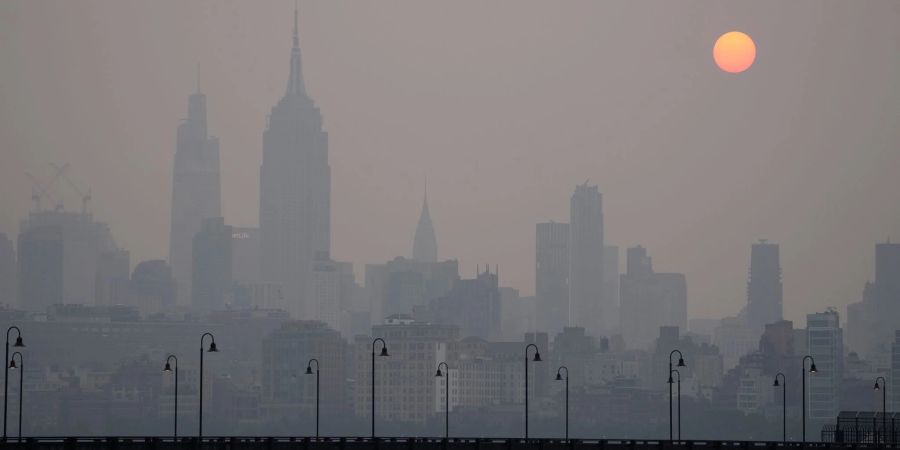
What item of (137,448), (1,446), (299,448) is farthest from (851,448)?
(1,446)

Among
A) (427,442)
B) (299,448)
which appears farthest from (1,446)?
(427,442)

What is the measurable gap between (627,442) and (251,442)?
22971 mm

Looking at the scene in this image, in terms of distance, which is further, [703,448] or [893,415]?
[893,415]

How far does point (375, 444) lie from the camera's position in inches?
4203

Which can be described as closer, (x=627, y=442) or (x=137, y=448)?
(x=137, y=448)

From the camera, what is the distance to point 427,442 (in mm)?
106250

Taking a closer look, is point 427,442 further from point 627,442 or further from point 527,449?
point 627,442

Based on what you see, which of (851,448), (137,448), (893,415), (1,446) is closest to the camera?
(1,446)

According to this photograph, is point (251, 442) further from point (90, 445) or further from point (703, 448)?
point (703, 448)

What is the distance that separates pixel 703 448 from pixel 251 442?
82.7 ft

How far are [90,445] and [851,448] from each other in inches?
1764

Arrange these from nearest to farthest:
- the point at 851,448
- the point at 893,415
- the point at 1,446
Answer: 1. the point at 1,446
2. the point at 851,448
3. the point at 893,415

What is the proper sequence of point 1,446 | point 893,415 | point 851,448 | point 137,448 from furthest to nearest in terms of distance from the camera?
point 893,415
point 851,448
point 137,448
point 1,446

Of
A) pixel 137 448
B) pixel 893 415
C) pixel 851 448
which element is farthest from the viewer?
pixel 893 415
